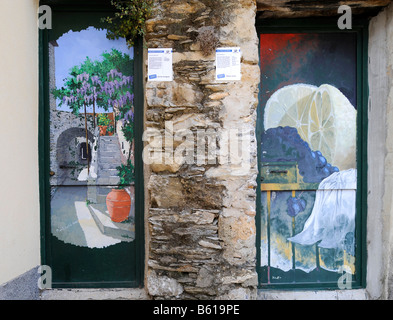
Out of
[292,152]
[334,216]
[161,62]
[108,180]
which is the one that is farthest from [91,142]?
[334,216]

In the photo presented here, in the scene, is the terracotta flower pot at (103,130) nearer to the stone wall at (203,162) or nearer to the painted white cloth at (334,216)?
the stone wall at (203,162)

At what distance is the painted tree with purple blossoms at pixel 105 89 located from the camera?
289 centimetres

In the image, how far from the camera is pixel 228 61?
8.03 ft

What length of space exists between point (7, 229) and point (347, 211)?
3.27 meters

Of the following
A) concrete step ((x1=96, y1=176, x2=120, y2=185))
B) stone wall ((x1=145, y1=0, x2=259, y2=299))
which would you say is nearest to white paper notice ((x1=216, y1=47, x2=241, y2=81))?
stone wall ((x1=145, y1=0, x2=259, y2=299))

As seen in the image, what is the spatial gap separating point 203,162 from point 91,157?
125 cm

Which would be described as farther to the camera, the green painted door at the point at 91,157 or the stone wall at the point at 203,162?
the green painted door at the point at 91,157

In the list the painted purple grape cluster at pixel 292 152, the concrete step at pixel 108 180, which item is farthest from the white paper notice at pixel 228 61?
the concrete step at pixel 108 180

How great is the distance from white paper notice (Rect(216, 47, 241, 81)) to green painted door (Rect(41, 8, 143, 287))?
0.91 m

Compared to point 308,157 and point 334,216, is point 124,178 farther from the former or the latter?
point 334,216

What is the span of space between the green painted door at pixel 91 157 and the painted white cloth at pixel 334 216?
181cm

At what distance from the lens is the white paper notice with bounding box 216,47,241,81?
245cm

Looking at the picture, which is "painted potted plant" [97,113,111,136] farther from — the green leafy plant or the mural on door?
the mural on door

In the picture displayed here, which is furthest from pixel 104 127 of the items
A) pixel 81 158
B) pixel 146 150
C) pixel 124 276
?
pixel 124 276
